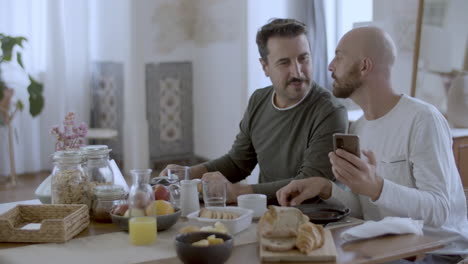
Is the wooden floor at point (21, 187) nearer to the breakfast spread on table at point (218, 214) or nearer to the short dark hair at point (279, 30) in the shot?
the short dark hair at point (279, 30)

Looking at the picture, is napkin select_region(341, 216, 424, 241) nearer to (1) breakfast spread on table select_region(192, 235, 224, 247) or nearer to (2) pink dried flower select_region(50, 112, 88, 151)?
(1) breakfast spread on table select_region(192, 235, 224, 247)

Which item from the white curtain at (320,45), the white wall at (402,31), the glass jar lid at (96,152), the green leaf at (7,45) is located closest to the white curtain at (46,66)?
the green leaf at (7,45)

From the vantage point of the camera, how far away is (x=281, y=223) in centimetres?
172

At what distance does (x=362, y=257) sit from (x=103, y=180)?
0.93m

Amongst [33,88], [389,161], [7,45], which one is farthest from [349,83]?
[33,88]

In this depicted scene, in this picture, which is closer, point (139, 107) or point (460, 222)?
point (460, 222)

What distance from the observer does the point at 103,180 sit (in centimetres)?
214

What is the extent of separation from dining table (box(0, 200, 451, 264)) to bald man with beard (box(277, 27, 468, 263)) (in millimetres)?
193

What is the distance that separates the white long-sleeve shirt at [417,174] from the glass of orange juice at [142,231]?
2.31 ft

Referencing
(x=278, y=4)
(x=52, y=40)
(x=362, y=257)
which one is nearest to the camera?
(x=362, y=257)

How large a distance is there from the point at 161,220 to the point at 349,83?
3.04 feet

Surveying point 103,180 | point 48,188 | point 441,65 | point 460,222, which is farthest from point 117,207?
point 441,65

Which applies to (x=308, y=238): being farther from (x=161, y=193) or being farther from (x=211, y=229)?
(x=161, y=193)

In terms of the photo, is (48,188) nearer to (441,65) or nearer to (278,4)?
(441,65)
